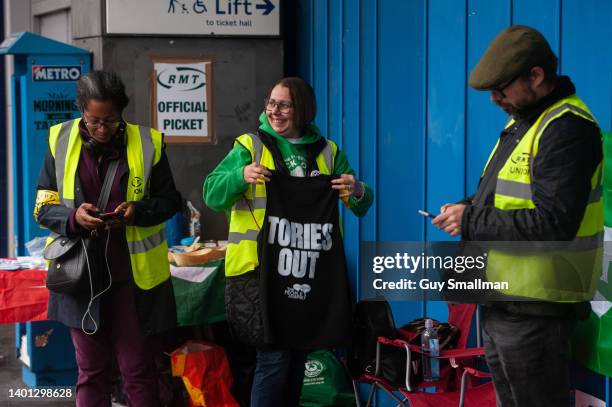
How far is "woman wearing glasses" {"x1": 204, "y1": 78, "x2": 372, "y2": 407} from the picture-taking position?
13.6 feet

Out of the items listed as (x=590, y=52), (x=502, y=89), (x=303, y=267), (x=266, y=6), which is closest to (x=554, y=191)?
(x=502, y=89)

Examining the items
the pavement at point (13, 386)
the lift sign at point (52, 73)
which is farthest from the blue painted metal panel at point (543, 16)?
the pavement at point (13, 386)

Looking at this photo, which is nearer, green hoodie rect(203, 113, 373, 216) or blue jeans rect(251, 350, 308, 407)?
green hoodie rect(203, 113, 373, 216)

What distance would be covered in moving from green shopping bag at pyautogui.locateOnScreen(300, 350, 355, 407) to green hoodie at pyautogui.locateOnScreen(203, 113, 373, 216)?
1.68m

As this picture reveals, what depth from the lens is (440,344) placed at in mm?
4500

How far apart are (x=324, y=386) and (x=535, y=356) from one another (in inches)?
112

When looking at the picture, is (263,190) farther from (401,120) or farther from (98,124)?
(401,120)

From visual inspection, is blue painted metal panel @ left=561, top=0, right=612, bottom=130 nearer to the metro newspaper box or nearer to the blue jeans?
the blue jeans

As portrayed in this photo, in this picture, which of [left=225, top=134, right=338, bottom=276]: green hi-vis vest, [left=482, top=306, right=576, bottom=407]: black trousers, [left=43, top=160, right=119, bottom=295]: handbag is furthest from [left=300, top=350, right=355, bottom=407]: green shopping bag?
[left=482, top=306, right=576, bottom=407]: black trousers

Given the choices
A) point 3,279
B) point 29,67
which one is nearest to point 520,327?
point 3,279

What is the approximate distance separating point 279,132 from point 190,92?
2917mm

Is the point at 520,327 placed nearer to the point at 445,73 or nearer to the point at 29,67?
the point at 445,73

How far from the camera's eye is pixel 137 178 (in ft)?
14.6

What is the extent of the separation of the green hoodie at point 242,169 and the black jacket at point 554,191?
131cm
